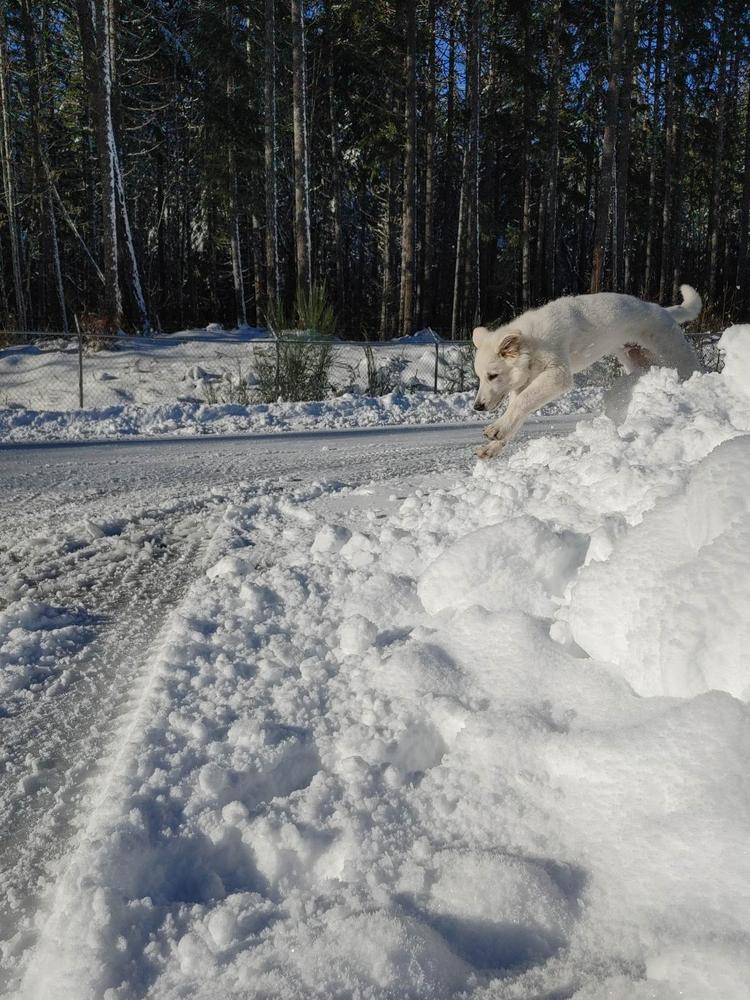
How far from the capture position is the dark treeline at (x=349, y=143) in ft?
63.3

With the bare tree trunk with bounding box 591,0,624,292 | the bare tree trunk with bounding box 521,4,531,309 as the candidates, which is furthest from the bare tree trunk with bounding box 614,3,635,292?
the bare tree trunk with bounding box 591,0,624,292

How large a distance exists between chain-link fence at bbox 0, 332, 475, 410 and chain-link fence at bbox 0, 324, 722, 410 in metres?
0.02

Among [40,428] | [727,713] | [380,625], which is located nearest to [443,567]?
[380,625]

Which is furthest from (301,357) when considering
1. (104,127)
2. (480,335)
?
(104,127)

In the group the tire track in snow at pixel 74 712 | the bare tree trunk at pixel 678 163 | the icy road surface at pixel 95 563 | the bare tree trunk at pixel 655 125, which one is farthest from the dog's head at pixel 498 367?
the bare tree trunk at pixel 655 125

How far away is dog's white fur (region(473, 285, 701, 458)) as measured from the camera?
18.0 feet

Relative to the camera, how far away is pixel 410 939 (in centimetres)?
153

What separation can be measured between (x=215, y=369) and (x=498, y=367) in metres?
9.97

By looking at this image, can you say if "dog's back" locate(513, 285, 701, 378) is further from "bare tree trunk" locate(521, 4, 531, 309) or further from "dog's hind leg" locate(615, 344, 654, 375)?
"bare tree trunk" locate(521, 4, 531, 309)

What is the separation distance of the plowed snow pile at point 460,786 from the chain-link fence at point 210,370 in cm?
969

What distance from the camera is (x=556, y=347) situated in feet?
18.7

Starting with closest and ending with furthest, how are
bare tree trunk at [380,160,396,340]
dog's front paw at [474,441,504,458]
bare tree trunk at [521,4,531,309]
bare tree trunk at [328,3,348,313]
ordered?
1. dog's front paw at [474,441,504,458]
2. bare tree trunk at [380,160,396,340]
3. bare tree trunk at [521,4,531,309]
4. bare tree trunk at [328,3,348,313]

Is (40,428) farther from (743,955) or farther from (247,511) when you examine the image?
(743,955)

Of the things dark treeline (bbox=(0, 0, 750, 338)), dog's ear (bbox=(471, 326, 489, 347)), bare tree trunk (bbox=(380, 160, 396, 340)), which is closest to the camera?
dog's ear (bbox=(471, 326, 489, 347))
